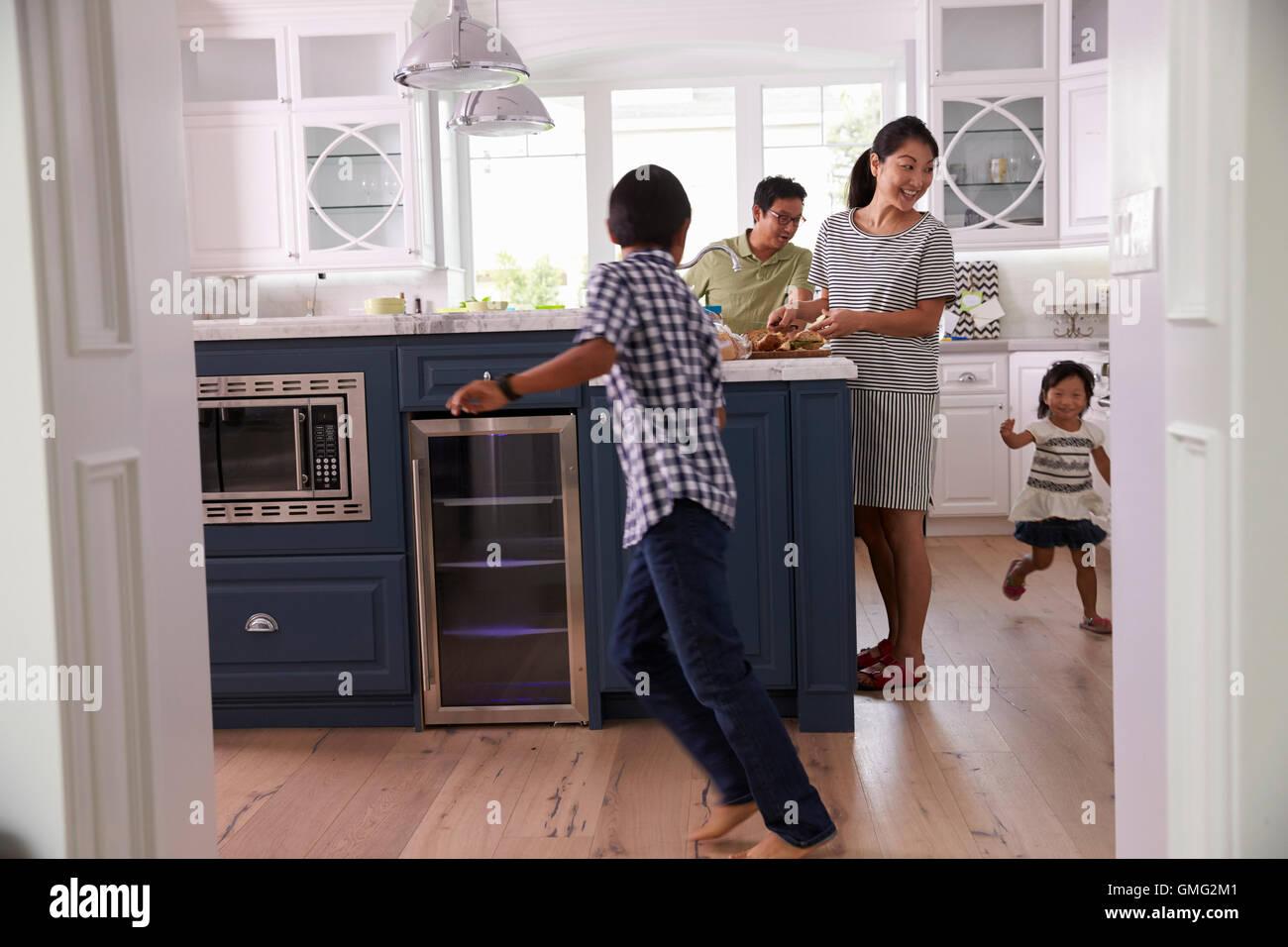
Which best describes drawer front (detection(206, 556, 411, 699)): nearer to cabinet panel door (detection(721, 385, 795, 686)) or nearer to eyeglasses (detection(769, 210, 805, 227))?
cabinet panel door (detection(721, 385, 795, 686))

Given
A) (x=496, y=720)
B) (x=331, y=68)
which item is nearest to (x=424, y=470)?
(x=496, y=720)

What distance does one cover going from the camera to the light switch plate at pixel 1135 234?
1.47m

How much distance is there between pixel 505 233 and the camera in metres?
6.20

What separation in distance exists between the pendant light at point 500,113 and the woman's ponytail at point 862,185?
3.82 ft

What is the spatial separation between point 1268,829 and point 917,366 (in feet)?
5.97

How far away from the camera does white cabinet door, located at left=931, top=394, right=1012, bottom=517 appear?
5316 mm

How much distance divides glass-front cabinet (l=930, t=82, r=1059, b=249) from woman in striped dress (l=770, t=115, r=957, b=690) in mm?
2520

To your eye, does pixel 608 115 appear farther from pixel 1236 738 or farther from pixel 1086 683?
pixel 1236 738

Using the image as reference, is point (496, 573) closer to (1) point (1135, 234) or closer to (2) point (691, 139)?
(1) point (1135, 234)

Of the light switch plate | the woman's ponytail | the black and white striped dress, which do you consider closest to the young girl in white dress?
the black and white striped dress

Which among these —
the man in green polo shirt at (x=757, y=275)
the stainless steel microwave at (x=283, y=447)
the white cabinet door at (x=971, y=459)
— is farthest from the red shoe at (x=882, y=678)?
the white cabinet door at (x=971, y=459)

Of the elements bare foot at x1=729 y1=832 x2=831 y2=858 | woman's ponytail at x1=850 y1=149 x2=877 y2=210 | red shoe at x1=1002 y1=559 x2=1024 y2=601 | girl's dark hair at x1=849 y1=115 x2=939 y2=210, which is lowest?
bare foot at x1=729 y1=832 x2=831 y2=858

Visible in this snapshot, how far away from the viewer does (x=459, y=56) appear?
10.3 ft

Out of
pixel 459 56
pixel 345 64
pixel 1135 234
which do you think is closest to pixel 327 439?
pixel 459 56
